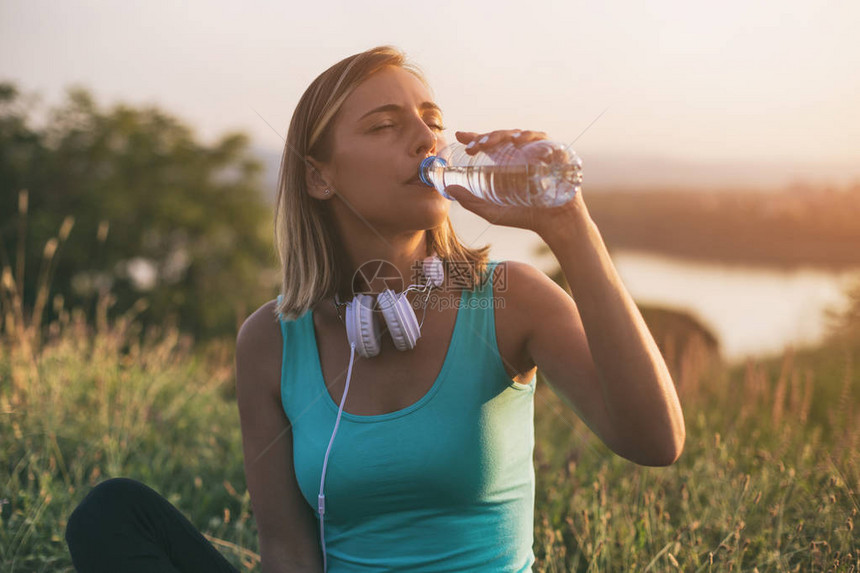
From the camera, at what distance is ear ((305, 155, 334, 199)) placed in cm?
271

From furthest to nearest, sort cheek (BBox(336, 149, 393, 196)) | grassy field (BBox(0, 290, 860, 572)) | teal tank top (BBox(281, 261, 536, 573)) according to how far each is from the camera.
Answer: grassy field (BBox(0, 290, 860, 572)) < cheek (BBox(336, 149, 393, 196)) < teal tank top (BBox(281, 261, 536, 573))

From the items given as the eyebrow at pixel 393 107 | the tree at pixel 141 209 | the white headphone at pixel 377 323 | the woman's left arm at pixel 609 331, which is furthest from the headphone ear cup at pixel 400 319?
the tree at pixel 141 209

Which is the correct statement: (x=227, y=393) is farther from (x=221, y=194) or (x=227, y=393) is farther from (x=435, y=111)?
(x=221, y=194)

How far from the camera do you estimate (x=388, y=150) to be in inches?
96.6

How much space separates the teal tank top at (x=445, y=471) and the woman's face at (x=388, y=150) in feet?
1.14

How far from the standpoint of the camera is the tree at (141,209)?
20.0 metres

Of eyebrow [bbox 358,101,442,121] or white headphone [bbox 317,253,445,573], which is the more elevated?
eyebrow [bbox 358,101,442,121]

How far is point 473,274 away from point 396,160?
0.43m

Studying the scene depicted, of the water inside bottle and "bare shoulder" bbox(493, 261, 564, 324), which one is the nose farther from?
"bare shoulder" bbox(493, 261, 564, 324)

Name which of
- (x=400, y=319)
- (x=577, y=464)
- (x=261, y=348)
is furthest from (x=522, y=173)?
(x=577, y=464)

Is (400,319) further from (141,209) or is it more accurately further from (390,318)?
(141,209)

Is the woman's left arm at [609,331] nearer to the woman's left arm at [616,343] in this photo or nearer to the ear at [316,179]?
the woman's left arm at [616,343]

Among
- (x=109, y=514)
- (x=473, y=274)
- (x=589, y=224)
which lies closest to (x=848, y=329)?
(x=473, y=274)

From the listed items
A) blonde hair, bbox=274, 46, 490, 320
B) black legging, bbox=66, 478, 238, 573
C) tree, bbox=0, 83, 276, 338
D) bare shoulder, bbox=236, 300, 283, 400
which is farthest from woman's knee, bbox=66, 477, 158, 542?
tree, bbox=0, 83, 276, 338
